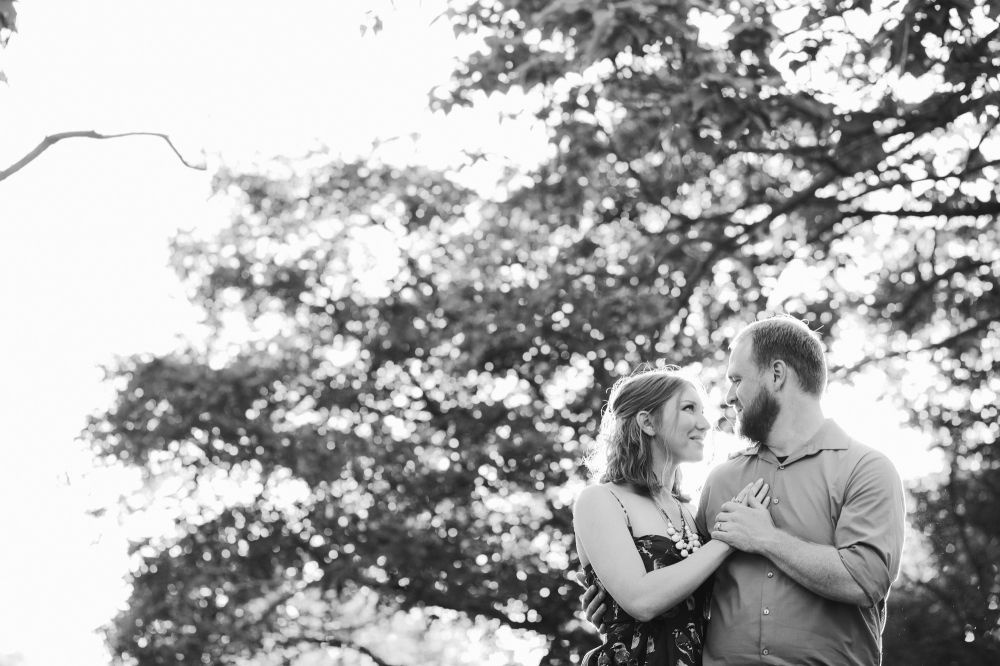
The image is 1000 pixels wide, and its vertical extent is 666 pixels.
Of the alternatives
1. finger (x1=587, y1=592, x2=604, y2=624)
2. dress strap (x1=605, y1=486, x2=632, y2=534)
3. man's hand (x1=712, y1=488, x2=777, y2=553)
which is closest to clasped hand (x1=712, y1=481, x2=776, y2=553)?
man's hand (x1=712, y1=488, x2=777, y2=553)

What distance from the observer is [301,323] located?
43.1 ft

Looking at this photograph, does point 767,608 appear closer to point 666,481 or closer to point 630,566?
point 630,566

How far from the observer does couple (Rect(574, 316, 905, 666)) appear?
2859mm

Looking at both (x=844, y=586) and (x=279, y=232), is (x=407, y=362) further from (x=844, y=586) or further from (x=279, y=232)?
(x=844, y=586)

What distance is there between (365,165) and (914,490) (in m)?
8.61

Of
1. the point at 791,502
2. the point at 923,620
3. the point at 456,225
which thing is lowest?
the point at 791,502

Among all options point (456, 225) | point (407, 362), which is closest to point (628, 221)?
point (456, 225)

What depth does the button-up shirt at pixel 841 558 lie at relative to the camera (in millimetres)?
2828

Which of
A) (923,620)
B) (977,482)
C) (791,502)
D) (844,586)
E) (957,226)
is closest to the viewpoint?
(844,586)

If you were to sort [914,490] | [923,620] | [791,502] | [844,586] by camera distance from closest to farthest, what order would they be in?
[844,586], [791,502], [923,620], [914,490]

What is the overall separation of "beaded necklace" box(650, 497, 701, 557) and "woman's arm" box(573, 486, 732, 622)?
0.37 feet

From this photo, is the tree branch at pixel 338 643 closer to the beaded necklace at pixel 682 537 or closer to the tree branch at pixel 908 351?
the tree branch at pixel 908 351

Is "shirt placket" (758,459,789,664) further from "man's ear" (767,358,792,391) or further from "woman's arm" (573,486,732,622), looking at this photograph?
"man's ear" (767,358,792,391)

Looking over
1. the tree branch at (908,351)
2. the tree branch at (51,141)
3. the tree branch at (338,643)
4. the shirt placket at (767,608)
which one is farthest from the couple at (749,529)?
the tree branch at (338,643)
